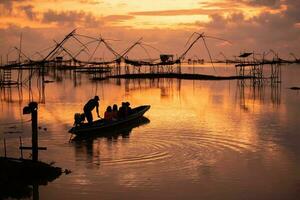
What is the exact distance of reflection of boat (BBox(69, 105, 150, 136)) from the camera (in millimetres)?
12466

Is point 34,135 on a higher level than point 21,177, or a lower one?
higher

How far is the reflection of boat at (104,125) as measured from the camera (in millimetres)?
12466

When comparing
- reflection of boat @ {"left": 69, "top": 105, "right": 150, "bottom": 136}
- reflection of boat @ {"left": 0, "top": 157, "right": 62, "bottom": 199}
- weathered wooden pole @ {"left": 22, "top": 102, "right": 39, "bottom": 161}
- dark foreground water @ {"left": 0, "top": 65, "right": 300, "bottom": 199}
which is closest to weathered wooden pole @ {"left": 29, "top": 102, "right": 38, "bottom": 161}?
weathered wooden pole @ {"left": 22, "top": 102, "right": 39, "bottom": 161}

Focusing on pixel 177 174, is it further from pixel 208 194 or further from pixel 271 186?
pixel 271 186

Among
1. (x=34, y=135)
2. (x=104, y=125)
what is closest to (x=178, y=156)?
(x=34, y=135)

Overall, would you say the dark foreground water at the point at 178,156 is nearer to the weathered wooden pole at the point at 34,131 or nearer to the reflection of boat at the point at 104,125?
the reflection of boat at the point at 104,125

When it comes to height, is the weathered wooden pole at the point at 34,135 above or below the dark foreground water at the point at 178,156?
above

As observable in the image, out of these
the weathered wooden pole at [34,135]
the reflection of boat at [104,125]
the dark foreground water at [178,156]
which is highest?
the weathered wooden pole at [34,135]

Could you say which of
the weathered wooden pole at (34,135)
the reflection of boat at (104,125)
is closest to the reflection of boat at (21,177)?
the weathered wooden pole at (34,135)

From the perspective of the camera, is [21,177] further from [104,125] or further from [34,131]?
[104,125]

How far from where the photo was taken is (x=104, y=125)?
13.4 m

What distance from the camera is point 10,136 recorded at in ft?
41.6

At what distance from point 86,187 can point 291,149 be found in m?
5.61

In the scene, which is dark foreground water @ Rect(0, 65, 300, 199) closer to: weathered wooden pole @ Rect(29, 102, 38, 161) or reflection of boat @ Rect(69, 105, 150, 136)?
reflection of boat @ Rect(69, 105, 150, 136)
